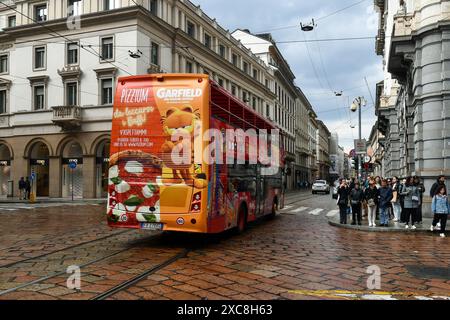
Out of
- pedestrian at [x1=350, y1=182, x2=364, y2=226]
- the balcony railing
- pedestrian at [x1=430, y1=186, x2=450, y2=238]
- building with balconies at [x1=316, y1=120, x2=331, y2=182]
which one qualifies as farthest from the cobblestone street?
building with balconies at [x1=316, y1=120, x2=331, y2=182]

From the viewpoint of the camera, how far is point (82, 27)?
95.9 ft

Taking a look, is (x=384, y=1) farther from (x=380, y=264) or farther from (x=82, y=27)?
(x=380, y=264)

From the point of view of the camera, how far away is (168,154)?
27.8ft

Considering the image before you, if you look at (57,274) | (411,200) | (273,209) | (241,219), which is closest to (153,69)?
(273,209)

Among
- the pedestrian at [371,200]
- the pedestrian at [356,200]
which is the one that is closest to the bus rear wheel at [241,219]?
the pedestrian at [356,200]

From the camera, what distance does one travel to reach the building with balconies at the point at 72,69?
28.5 m

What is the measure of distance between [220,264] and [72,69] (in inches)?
1018

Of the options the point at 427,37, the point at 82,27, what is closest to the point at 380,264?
the point at 427,37

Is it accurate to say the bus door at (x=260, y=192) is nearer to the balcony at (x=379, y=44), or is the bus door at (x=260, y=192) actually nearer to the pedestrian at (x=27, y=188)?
the pedestrian at (x=27, y=188)

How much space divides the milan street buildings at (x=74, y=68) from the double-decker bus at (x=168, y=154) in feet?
60.7

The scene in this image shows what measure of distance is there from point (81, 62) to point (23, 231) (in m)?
20.4

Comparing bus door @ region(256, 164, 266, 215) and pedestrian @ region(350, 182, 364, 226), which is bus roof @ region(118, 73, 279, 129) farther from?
pedestrian @ region(350, 182, 364, 226)

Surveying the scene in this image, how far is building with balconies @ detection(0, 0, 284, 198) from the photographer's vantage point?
28453 mm

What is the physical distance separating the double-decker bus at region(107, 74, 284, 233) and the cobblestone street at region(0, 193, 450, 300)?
762 millimetres
